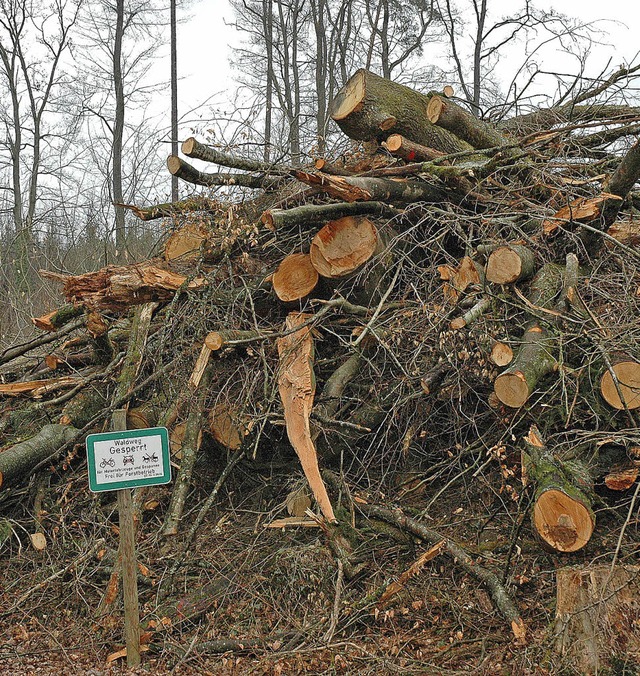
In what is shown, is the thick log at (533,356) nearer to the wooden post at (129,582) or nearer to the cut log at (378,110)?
the cut log at (378,110)

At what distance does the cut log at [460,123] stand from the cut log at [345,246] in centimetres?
121

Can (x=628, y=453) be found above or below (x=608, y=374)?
below

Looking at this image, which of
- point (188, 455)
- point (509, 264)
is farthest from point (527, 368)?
point (188, 455)

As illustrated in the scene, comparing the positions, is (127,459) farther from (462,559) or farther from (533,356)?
(533,356)

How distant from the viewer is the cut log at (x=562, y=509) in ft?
13.5

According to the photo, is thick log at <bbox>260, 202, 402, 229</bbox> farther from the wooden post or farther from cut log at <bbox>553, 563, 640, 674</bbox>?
cut log at <bbox>553, 563, 640, 674</bbox>

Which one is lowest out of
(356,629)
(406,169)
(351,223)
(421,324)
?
(356,629)

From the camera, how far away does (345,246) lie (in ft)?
18.0

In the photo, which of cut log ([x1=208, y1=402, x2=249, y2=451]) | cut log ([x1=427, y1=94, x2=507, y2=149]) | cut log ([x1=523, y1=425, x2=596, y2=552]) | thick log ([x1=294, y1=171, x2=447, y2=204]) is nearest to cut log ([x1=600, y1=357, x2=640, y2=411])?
cut log ([x1=523, y1=425, x2=596, y2=552])

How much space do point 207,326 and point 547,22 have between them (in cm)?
1225

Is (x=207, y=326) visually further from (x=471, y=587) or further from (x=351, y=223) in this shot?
(x=471, y=587)

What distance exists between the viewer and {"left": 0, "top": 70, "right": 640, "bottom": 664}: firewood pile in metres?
4.85

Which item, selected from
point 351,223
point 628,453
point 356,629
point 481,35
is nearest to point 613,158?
point 351,223

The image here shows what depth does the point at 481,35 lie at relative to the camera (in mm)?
16672
